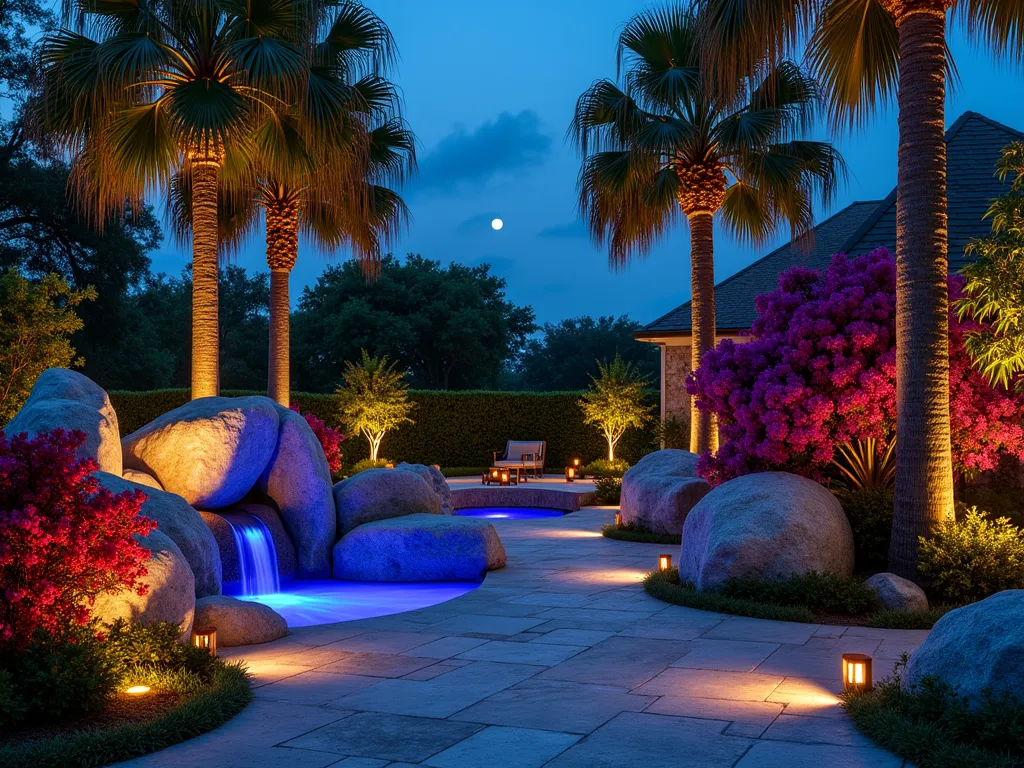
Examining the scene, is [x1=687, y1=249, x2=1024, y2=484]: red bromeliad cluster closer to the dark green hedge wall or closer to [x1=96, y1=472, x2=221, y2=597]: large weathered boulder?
[x1=96, y1=472, x2=221, y2=597]: large weathered boulder

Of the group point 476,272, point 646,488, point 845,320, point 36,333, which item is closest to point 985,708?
point 845,320

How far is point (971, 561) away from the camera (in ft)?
24.9

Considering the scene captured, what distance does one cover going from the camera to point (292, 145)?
39.3 ft

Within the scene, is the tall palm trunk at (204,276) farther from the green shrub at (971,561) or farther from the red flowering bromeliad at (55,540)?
the green shrub at (971,561)

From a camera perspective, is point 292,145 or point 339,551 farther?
point 292,145

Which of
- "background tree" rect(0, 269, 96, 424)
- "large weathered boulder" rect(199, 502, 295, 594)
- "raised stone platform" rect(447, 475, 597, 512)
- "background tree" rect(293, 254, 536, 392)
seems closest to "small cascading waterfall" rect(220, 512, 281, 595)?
"large weathered boulder" rect(199, 502, 295, 594)

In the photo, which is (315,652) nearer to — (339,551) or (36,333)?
(339,551)

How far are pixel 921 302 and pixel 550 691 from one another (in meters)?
4.87

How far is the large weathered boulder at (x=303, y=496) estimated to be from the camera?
1045 cm

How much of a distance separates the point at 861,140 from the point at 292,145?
697cm

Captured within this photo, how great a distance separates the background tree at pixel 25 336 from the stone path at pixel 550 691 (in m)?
7.44

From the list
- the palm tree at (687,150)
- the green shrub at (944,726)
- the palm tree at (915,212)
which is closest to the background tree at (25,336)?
the palm tree at (687,150)

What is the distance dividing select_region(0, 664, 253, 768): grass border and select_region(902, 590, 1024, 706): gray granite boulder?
12.0 ft

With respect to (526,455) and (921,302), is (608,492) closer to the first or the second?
(526,455)
